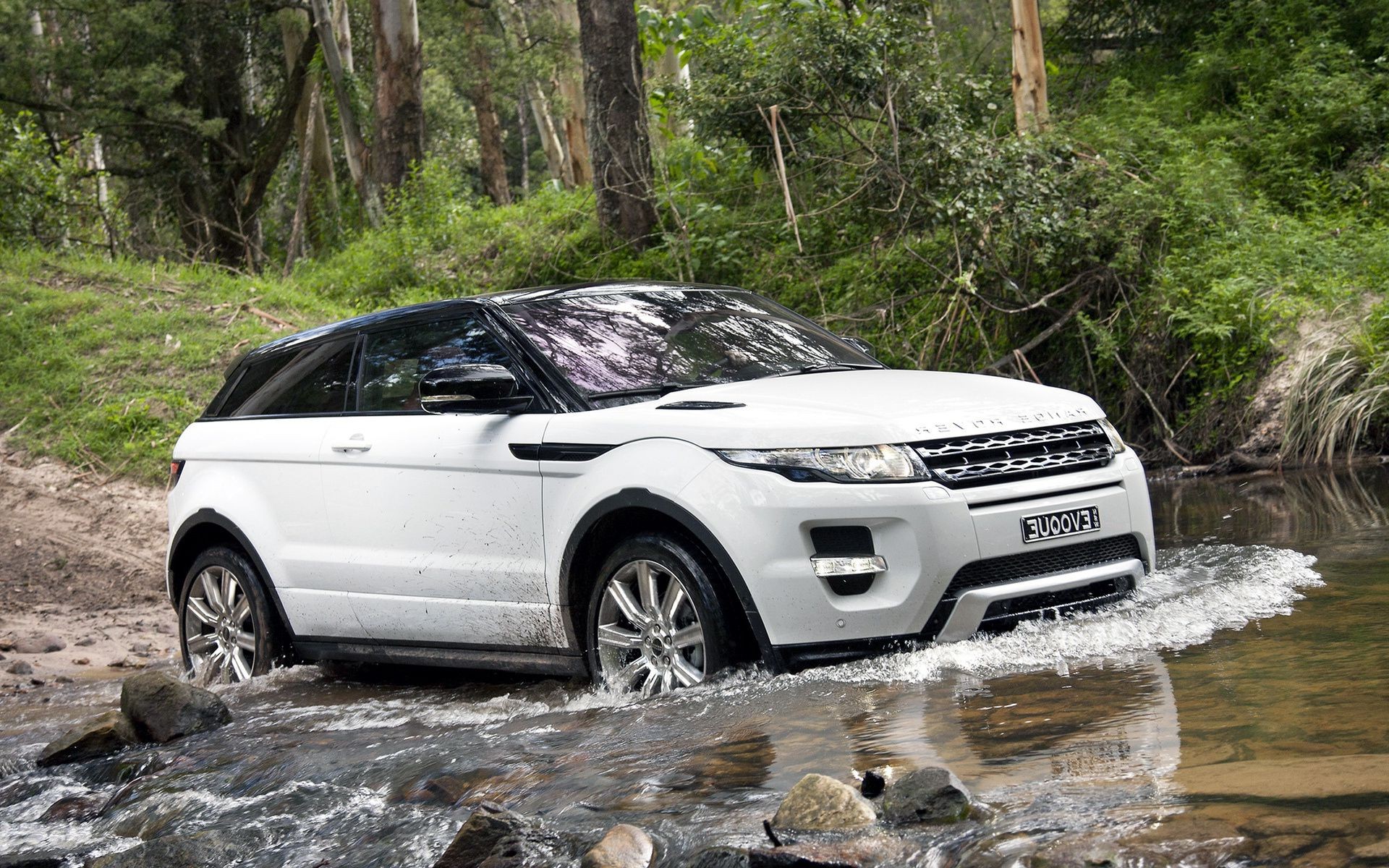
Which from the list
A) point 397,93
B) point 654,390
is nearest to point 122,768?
point 654,390

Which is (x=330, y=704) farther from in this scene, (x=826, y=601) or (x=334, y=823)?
(x=826, y=601)

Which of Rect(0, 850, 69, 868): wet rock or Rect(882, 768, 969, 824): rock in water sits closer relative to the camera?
Rect(882, 768, 969, 824): rock in water

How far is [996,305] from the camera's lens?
12.3m

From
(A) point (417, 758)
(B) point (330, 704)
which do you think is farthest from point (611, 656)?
(B) point (330, 704)

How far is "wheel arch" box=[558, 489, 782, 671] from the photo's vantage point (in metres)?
4.64

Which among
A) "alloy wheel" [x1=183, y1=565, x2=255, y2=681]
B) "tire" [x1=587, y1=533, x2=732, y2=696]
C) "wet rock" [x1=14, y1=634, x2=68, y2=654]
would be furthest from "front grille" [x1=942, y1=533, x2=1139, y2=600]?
"wet rock" [x1=14, y1=634, x2=68, y2=654]

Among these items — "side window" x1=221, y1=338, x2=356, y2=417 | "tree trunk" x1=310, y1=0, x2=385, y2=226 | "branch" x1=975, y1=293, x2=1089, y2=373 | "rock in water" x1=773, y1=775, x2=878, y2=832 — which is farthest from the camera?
"tree trunk" x1=310, y1=0, x2=385, y2=226

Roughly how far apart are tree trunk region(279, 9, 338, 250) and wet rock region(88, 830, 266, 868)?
2183 centimetres

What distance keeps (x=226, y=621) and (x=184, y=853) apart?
10.8 feet

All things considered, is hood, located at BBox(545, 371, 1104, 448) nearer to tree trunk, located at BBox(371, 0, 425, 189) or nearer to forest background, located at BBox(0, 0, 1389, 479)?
forest background, located at BBox(0, 0, 1389, 479)

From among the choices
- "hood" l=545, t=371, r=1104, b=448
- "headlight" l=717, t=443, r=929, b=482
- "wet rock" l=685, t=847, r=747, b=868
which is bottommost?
"wet rock" l=685, t=847, r=747, b=868

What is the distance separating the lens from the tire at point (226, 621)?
6691 millimetres

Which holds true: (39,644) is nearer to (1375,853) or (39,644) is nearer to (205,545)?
(205,545)

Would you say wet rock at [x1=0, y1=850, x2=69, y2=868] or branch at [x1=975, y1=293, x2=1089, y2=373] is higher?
branch at [x1=975, y1=293, x2=1089, y2=373]
